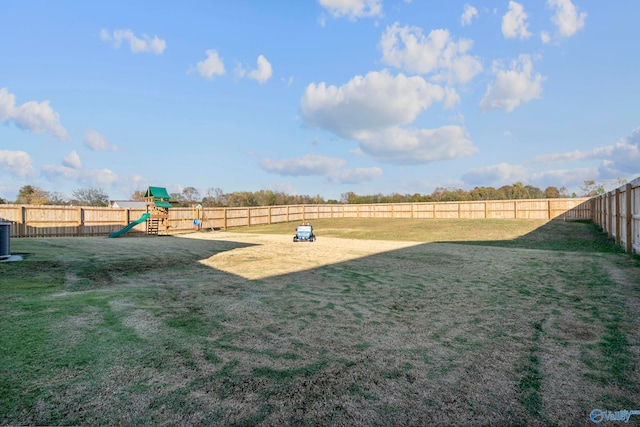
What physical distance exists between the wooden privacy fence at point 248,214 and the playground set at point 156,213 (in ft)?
2.08

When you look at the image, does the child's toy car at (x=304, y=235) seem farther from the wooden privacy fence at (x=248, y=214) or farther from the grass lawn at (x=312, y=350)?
the wooden privacy fence at (x=248, y=214)

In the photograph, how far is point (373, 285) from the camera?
6332mm

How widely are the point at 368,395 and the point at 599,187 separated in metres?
49.0

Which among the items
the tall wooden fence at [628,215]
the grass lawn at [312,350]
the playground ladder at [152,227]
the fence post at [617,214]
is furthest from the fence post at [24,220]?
the fence post at [617,214]

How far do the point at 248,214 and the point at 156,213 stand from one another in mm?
8800

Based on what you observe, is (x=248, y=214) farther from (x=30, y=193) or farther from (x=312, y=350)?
(x=30, y=193)

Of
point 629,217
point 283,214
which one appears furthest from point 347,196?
point 629,217

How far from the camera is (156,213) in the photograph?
864 inches

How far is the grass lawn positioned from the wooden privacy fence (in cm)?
1382

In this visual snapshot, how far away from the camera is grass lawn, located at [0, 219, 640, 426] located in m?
2.23

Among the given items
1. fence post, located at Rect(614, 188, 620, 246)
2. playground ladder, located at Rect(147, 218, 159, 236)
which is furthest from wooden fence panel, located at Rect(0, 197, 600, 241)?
playground ladder, located at Rect(147, 218, 159, 236)

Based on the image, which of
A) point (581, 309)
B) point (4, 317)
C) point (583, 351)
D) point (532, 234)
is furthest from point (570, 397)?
point (532, 234)

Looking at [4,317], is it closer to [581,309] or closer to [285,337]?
[285,337]

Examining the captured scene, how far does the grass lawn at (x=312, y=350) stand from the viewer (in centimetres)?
223
